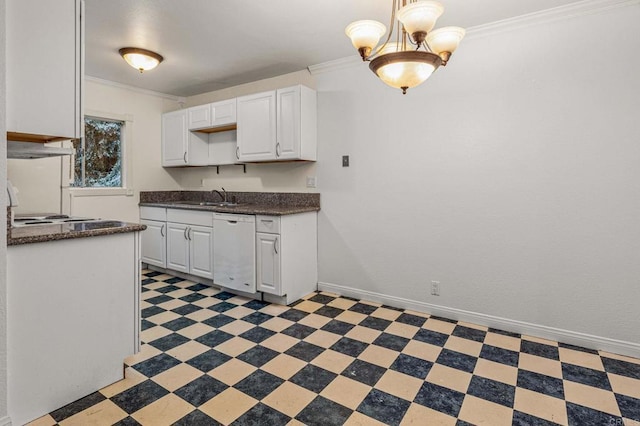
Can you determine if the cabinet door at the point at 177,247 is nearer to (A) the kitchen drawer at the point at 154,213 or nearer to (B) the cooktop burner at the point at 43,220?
(A) the kitchen drawer at the point at 154,213

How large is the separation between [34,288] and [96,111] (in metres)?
3.17

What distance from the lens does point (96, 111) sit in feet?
13.4

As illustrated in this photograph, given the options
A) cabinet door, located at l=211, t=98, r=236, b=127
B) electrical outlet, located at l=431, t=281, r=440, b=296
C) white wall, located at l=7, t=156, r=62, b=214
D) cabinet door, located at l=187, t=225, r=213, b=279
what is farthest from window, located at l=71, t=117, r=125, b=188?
electrical outlet, located at l=431, t=281, r=440, b=296

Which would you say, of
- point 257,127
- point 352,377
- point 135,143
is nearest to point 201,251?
point 257,127

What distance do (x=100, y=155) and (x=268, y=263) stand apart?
2681 millimetres

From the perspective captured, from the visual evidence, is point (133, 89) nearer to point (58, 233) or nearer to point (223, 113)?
point (223, 113)

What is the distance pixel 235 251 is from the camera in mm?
3492

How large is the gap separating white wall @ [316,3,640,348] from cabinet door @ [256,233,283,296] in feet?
2.45

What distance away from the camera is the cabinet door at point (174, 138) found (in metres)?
4.49

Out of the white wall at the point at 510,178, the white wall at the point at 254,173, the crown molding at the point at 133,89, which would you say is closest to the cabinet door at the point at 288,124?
the white wall at the point at 254,173

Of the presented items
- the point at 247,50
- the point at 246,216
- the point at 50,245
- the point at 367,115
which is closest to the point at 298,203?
the point at 246,216

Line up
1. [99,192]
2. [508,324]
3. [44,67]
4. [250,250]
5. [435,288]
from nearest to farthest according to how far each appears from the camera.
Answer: [44,67] → [508,324] → [435,288] → [250,250] → [99,192]

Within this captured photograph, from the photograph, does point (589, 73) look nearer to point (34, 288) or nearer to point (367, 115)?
point (367, 115)

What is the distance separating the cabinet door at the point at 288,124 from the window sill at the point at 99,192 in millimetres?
2214
